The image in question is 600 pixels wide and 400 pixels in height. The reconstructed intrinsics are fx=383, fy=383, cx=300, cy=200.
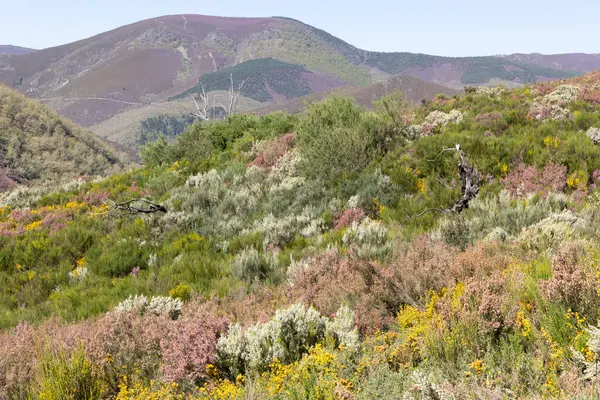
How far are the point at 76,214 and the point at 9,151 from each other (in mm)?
40810

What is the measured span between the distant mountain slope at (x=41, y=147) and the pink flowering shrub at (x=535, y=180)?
4390cm

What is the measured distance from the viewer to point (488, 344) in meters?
2.91

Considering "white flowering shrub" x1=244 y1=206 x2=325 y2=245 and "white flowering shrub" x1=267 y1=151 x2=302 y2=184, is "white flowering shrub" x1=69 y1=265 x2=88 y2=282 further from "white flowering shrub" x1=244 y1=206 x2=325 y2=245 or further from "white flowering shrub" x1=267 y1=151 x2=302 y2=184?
"white flowering shrub" x1=267 y1=151 x2=302 y2=184

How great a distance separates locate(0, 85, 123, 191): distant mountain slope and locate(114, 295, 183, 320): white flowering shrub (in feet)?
136

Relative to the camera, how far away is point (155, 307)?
508 cm

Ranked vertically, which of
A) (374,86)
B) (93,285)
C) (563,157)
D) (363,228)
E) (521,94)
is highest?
(374,86)

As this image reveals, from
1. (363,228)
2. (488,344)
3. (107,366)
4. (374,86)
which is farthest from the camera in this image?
(374,86)

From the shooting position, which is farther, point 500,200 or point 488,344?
point 500,200

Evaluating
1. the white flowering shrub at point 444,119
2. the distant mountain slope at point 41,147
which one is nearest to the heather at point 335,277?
the white flowering shrub at point 444,119

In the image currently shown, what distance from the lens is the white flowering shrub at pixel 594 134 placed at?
901 centimetres

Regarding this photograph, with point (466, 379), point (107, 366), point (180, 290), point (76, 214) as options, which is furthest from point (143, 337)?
point (76, 214)

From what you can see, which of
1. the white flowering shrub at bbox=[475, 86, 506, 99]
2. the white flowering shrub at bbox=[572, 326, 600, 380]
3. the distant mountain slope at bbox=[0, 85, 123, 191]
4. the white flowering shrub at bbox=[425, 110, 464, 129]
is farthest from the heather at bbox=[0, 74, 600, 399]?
the distant mountain slope at bbox=[0, 85, 123, 191]

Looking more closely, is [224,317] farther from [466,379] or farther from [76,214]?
[76,214]

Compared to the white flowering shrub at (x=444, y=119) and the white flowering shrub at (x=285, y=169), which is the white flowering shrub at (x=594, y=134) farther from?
the white flowering shrub at (x=285, y=169)
